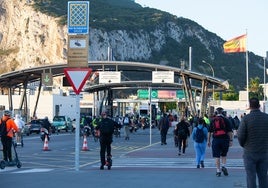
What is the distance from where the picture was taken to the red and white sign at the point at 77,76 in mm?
19375

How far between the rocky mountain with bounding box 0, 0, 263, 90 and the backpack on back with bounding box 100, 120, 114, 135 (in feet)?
467

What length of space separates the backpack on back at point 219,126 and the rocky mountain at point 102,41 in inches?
5675

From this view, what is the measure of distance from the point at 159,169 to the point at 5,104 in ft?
224

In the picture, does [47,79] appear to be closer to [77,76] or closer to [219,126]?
[77,76]

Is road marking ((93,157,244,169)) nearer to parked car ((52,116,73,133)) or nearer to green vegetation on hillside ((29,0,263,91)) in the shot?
parked car ((52,116,73,133))

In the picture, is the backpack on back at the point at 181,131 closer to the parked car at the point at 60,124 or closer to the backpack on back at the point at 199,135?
the backpack on back at the point at 199,135

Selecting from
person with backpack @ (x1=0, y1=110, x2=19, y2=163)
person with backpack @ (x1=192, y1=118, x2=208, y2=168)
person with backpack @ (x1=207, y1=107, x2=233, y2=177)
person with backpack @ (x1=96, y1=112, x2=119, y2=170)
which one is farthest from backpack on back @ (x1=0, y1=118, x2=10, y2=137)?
person with backpack @ (x1=207, y1=107, x2=233, y2=177)

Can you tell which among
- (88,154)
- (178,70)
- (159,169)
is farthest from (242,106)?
(159,169)

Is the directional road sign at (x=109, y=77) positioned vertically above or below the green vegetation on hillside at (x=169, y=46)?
below

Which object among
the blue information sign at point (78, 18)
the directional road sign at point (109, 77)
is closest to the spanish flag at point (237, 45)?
the directional road sign at point (109, 77)

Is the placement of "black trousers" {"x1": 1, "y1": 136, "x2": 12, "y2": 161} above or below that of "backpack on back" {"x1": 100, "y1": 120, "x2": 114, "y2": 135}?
below

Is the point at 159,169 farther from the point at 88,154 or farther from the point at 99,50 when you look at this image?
the point at 99,50

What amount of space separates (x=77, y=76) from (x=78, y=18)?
66.0 inches

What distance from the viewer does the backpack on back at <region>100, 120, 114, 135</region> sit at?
68.0 feet
